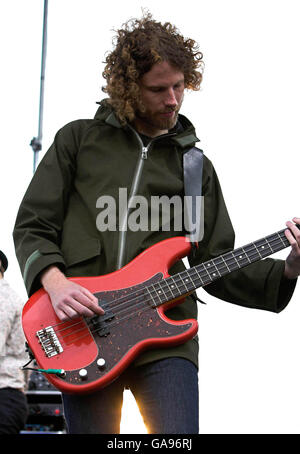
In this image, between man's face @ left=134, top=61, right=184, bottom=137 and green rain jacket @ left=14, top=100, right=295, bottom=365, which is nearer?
green rain jacket @ left=14, top=100, right=295, bottom=365

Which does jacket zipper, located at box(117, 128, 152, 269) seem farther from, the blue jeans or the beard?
the blue jeans

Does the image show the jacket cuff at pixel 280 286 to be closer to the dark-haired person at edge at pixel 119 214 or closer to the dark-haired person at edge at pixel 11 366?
the dark-haired person at edge at pixel 119 214

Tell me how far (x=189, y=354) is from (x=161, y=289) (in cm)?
21

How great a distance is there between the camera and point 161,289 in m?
1.72

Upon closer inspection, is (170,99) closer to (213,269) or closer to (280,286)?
(213,269)

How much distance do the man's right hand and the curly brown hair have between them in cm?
64

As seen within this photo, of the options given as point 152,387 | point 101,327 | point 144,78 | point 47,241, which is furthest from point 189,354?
point 144,78

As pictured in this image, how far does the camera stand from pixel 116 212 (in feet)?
5.97

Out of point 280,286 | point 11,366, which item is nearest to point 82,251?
point 280,286

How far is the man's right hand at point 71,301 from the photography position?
158cm

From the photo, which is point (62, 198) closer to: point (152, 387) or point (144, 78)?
point (144, 78)

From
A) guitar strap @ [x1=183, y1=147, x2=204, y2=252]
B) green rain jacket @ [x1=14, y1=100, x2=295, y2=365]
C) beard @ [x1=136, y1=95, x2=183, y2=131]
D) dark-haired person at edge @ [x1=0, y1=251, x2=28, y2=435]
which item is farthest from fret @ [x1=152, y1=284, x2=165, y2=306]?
dark-haired person at edge @ [x1=0, y1=251, x2=28, y2=435]

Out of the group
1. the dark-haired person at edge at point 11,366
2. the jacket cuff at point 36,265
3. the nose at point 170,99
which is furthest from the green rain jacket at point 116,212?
the dark-haired person at edge at point 11,366

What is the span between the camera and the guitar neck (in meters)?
1.72
